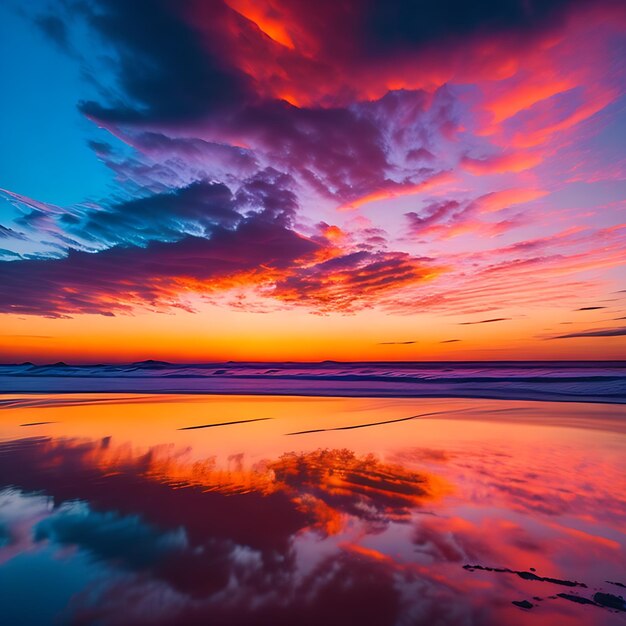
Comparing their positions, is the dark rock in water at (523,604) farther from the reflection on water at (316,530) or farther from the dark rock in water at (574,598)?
the dark rock in water at (574,598)

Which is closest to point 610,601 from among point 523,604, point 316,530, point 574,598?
point 574,598

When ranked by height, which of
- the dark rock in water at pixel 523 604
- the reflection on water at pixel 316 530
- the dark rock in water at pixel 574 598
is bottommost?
the dark rock in water at pixel 574 598

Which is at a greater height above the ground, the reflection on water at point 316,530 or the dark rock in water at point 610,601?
the reflection on water at point 316,530

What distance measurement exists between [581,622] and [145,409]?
1389 cm

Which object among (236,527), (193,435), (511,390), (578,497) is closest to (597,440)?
(578,497)

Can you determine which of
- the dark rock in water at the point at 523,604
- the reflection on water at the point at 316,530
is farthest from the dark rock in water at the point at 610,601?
the dark rock in water at the point at 523,604

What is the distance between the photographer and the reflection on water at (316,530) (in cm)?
280

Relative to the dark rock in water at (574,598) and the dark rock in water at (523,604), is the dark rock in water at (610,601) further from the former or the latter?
the dark rock in water at (523,604)

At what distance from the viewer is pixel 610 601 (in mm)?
2814

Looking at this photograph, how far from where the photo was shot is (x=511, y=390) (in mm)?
19516

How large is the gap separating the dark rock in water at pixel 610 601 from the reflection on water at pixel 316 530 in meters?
0.01

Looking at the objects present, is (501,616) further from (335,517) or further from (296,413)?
(296,413)

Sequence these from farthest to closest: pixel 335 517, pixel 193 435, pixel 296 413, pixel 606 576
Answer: pixel 296 413, pixel 193 435, pixel 335 517, pixel 606 576

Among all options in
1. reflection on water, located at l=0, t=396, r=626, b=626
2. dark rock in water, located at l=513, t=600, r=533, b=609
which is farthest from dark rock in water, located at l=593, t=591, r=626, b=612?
dark rock in water, located at l=513, t=600, r=533, b=609
